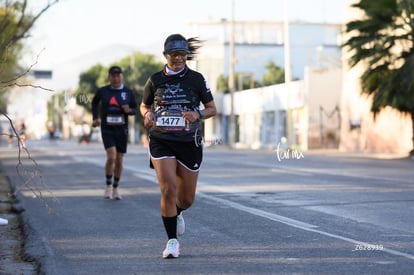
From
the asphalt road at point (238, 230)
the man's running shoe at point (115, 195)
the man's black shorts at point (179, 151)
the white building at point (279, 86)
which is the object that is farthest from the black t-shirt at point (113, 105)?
the white building at point (279, 86)

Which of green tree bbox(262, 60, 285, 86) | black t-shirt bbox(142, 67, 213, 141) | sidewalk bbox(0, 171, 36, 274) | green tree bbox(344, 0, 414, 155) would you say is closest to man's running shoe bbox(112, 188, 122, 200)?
sidewalk bbox(0, 171, 36, 274)

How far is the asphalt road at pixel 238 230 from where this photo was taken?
8016mm

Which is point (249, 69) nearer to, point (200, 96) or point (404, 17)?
point (404, 17)

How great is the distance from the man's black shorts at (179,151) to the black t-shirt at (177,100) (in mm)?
49

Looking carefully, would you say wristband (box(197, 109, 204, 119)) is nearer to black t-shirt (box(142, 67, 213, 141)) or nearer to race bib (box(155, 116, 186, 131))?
black t-shirt (box(142, 67, 213, 141))

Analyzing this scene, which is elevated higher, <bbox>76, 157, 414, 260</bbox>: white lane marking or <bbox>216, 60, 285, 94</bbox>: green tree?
<bbox>216, 60, 285, 94</bbox>: green tree

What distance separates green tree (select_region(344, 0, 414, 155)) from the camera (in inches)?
1379

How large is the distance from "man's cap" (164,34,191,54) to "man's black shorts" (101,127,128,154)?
6599 mm

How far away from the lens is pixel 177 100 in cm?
886

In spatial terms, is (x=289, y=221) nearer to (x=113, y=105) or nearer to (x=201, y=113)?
(x=201, y=113)

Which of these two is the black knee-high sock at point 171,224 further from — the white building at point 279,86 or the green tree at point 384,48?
the white building at point 279,86

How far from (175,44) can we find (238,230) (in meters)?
2.61

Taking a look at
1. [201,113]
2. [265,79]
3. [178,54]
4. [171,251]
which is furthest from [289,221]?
[265,79]

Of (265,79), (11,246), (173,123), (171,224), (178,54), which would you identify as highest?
(265,79)
